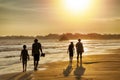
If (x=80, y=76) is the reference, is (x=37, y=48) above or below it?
above

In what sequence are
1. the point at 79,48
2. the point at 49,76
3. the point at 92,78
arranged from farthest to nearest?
the point at 79,48
the point at 49,76
the point at 92,78

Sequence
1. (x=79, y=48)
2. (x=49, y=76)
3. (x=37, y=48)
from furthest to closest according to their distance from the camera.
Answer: (x=79, y=48) → (x=37, y=48) → (x=49, y=76)

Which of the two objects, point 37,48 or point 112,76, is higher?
point 37,48

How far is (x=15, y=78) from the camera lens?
57.0 feet

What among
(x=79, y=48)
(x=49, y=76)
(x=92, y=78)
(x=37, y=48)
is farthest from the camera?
(x=79, y=48)

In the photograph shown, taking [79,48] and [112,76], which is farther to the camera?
[79,48]

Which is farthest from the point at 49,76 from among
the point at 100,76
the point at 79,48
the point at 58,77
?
the point at 79,48

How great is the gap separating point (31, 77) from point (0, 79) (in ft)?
5.55

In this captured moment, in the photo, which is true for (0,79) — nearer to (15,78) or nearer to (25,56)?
(15,78)

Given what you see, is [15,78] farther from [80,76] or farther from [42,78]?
[80,76]

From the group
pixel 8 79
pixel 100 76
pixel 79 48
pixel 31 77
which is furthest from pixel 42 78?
pixel 79 48

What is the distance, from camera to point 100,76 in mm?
17297

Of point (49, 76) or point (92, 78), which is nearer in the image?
point (92, 78)

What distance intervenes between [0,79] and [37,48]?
13.3 ft
